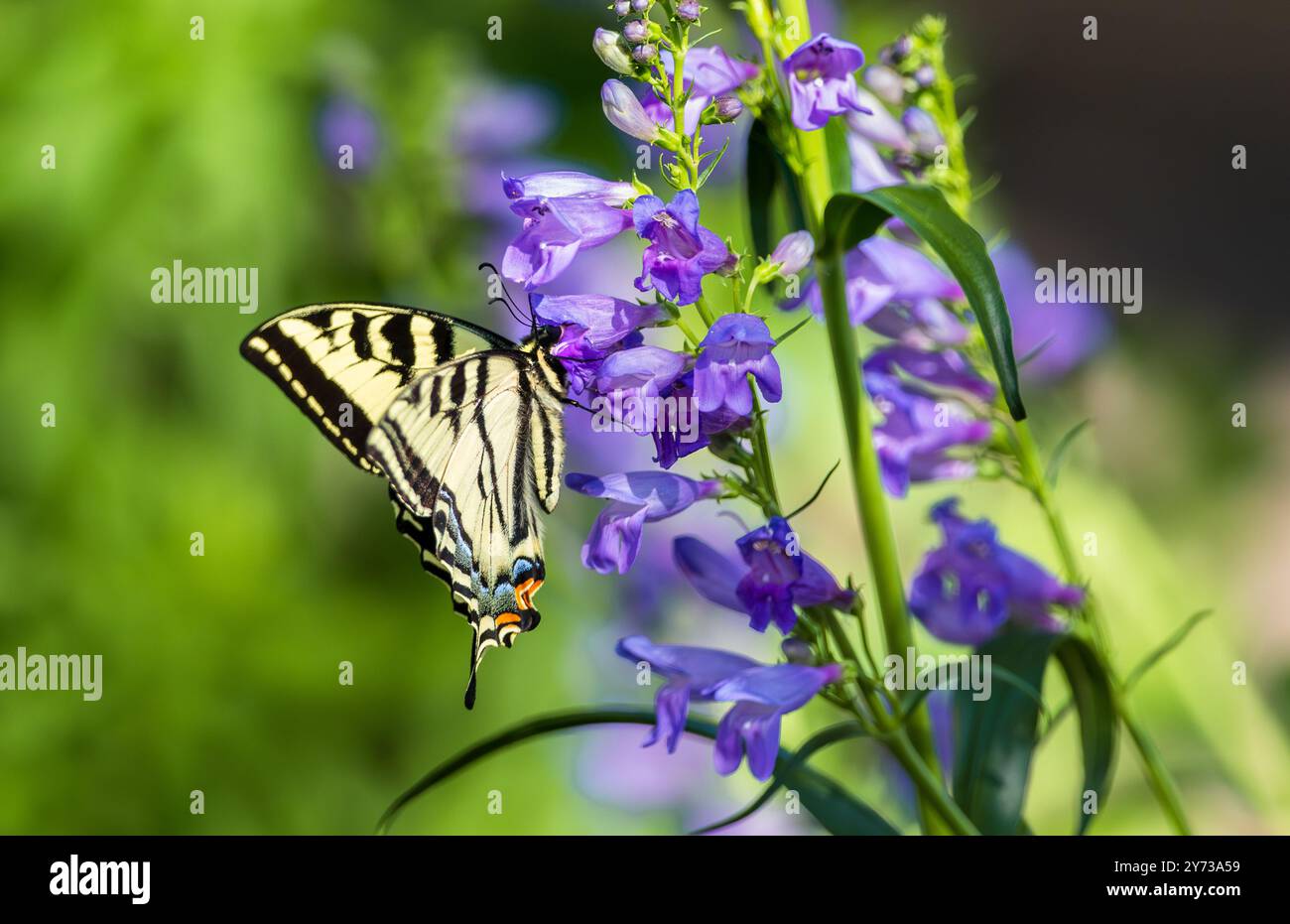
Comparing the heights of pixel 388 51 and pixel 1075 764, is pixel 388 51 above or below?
above

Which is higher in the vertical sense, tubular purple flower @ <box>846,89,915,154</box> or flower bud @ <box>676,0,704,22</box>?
tubular purple flower @ <box>846,89,915,154</box>

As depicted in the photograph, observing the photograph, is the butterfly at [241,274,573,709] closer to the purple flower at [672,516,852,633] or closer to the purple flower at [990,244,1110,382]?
the purple flower at [672,516,852,633]

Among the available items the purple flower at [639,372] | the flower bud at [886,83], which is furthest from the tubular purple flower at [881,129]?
the purple flower at [639,372]

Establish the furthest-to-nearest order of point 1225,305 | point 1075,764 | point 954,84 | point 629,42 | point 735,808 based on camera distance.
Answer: point 1225,305 → point 1075,764 → point 735,808 → point 954,84 → point 629,42

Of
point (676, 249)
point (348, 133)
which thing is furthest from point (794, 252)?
point (348, 133)

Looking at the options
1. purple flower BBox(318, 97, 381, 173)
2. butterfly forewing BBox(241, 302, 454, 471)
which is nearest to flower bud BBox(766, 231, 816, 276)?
butterfly forewing BBox(241, 302, 454, 471)

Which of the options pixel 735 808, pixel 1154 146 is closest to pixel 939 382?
pixel 735 808

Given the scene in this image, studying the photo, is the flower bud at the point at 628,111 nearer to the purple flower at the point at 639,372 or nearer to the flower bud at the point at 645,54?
the flower bud at the point at 645,54

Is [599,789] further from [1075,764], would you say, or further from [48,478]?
[48,478]
